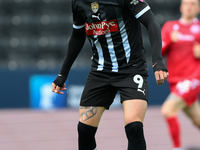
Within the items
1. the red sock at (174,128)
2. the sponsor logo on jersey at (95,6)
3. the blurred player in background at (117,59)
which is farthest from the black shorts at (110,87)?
the red sock at (174,128)

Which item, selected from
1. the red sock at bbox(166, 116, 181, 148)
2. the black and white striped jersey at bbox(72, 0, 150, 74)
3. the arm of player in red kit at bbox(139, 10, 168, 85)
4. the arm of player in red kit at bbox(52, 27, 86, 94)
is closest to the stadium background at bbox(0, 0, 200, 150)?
the red sock at bbox(166, 116, 181, 148)

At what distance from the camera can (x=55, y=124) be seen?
309 inches

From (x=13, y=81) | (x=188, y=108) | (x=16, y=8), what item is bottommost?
(x=13, y=81)

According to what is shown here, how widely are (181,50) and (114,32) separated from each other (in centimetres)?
203

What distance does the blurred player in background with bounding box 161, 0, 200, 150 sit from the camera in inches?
205

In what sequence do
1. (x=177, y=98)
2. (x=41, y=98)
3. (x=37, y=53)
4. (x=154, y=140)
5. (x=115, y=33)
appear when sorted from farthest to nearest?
(x=37, y=53), (x=41, y=98), (x=154, y=140), (x=177, y=98), (x=115, y=33)

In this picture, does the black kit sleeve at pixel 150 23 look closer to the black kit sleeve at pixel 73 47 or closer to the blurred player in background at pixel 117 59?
the blurred player in background at pixel 117 59

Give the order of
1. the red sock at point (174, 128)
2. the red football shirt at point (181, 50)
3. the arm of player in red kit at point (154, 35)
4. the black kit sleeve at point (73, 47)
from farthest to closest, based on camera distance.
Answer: the red football shirt at point (181, 50) → the red sock at point (174, 128) → the black kit sleeve at point (73, 47) → the arm of player in red kit at point (154, 35)

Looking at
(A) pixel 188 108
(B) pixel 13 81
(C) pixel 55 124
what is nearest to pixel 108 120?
(C) pixel 55 124

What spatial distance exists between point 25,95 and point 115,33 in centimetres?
588

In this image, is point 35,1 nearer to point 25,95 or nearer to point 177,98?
point 25,95

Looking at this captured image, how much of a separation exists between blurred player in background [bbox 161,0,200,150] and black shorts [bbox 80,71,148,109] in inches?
61.6

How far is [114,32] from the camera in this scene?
362 centimetres

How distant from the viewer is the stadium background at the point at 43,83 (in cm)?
660
